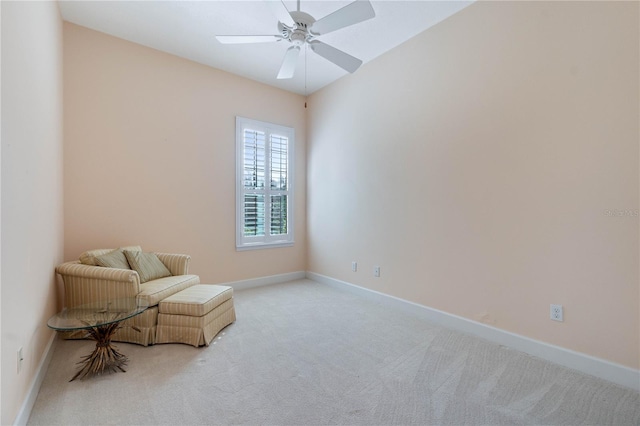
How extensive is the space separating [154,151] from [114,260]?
4.88 feet

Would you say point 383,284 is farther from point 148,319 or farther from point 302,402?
point 148,319

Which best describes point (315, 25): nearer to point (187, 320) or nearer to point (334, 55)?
point (334, 55)

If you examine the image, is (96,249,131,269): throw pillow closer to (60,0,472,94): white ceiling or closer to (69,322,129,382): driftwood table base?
(69,322,129,382): driftwood table base

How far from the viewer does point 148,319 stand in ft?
8.63

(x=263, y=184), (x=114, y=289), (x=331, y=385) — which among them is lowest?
(x=331, y=385)

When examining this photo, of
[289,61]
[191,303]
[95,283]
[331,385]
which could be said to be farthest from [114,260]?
[289,61]

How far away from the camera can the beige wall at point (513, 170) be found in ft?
6.89

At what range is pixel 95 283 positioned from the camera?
266cm

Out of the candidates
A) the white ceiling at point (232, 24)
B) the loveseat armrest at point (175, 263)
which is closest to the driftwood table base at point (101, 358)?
the loveseat armrest at point (175, 263)

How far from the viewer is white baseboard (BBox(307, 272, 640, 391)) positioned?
6.78ft

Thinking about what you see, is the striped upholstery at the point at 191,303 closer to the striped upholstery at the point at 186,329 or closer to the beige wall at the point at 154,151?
the striped upholstery at the point at 186,329

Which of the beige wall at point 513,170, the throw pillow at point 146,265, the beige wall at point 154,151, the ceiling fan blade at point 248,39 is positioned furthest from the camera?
the beige wall at point 154,151

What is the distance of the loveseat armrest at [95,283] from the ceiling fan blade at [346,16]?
2.59 metres

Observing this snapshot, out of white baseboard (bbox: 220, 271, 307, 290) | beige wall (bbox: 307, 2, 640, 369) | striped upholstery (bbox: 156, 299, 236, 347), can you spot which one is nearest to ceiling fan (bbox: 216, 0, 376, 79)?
beige wall (bbox: 307, 2, 640, 369)
